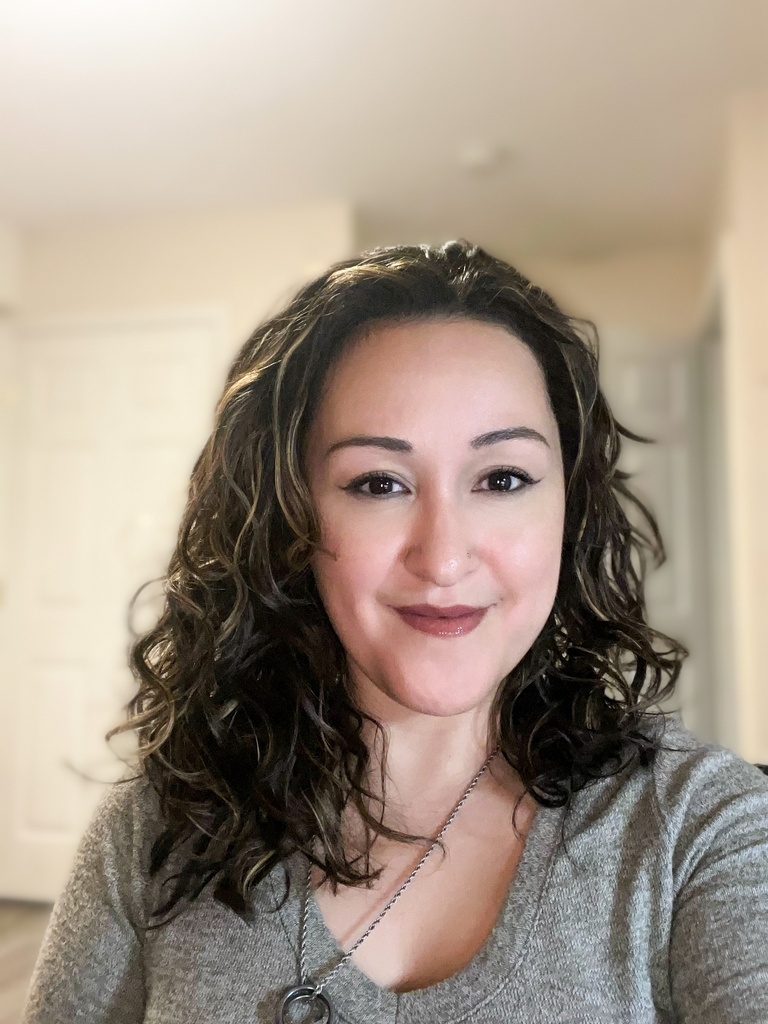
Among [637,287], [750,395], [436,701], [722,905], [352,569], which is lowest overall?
[722,905]

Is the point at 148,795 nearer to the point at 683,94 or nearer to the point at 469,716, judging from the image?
the point at 469,716

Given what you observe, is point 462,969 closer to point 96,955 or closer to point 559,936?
point 559,936

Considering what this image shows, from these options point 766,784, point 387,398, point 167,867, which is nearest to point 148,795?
point 167,867

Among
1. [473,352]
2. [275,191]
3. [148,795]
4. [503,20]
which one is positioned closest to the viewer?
[473,352]

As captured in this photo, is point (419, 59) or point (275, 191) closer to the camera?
point (419, 59)

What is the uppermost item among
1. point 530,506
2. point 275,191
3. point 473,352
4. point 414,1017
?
point 275,191

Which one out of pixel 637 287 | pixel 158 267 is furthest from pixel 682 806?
pixel 637 287

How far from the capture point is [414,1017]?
74cm

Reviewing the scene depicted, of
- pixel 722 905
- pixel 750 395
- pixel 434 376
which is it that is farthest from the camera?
pixel 750 395

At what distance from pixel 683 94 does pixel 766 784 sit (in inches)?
87.4

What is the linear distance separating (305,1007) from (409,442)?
50cm

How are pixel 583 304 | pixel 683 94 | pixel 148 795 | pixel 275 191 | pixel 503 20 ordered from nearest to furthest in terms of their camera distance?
pixel 148 795 → pixel 503 20 → pixel 683 94 → pixel 275 191 → pixel 583 304

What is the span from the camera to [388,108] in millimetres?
2533

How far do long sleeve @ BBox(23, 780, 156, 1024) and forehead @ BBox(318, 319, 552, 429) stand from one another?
504 mm
